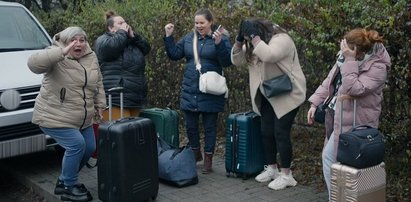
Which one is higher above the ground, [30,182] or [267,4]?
[267,4]

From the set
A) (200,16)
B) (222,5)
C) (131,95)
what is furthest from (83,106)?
(222,5)

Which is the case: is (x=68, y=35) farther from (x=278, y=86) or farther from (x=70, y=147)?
A: (x=278, y=86)

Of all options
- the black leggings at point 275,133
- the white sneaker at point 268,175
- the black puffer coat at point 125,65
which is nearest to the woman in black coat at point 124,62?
the black puffer coat at point 125,65

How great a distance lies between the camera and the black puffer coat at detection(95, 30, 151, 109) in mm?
5461

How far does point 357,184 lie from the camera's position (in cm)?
382

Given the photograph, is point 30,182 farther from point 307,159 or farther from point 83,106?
point 307,159

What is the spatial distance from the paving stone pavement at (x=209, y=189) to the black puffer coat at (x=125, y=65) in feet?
3.30

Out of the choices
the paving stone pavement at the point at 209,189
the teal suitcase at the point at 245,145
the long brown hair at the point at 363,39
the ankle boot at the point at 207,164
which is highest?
the long brown hair at the point at 363,39

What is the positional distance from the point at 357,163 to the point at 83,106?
2.51 metres

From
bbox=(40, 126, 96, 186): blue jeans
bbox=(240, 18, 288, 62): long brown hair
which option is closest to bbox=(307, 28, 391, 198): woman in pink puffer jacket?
bbox=(240, 18, 288, 62): long brown hair

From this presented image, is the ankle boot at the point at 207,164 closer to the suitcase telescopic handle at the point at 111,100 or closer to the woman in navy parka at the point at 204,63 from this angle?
the woman in navy parka at the point at 204,63

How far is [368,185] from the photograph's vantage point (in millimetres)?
3891

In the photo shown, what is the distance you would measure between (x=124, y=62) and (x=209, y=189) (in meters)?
1.56

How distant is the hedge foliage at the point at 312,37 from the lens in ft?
14.9
